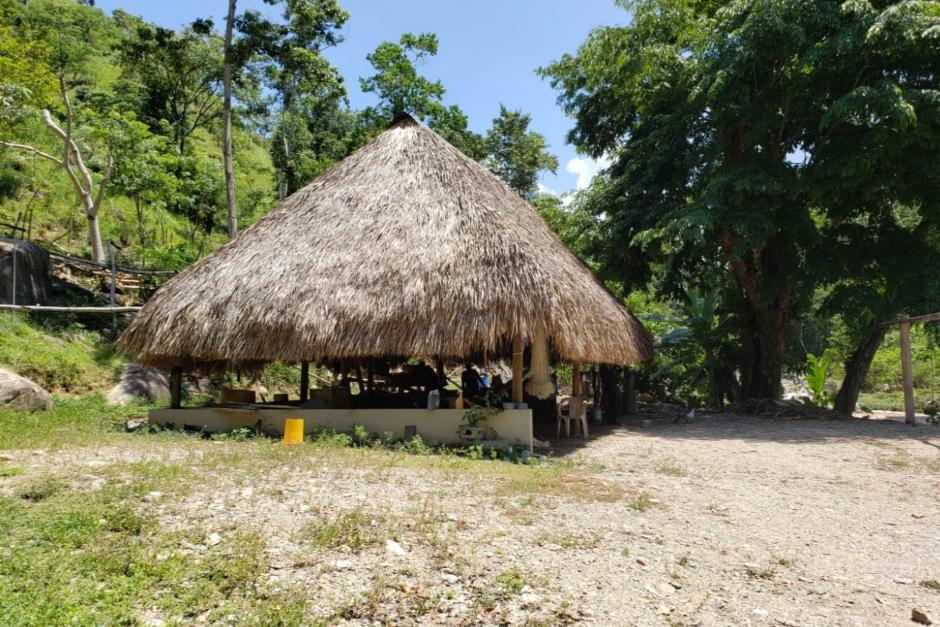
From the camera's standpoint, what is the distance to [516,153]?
24.4 m

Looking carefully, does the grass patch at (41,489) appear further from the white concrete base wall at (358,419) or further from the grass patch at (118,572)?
the white concrete base wall at (358,419)

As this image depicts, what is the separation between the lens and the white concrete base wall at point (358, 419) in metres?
7.18

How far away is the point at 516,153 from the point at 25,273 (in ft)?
58.1

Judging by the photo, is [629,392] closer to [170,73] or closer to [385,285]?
[385,285]

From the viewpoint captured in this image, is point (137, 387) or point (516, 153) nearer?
point (137, 387)

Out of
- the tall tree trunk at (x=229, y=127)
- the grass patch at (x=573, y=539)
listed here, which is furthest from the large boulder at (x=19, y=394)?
the grass patch at (x=573, y=539)

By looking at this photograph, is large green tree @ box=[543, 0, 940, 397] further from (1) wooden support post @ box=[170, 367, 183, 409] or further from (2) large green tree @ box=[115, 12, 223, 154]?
(2) large green tree @ box=[115, 12, 223, 154]

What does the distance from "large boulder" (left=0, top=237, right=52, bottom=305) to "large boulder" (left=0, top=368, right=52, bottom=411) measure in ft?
10.9

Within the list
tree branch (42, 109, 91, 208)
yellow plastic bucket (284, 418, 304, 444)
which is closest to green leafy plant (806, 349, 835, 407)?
yellow plastic bucket (284, 418, 304, 444)

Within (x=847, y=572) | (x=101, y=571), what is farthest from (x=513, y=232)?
(x=101, y=571)

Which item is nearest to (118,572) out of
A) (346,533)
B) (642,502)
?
(346,533)

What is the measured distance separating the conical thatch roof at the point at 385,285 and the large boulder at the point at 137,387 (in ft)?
6.89

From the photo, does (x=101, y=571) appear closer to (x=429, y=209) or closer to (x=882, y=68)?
(x=429, y=209)

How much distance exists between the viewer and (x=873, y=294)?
9953mm
